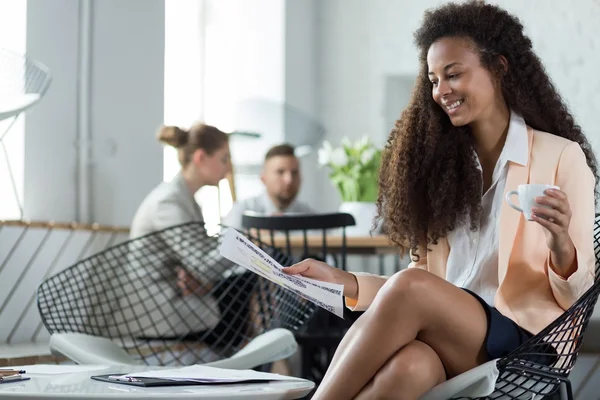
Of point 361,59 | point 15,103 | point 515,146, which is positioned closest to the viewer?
point 515,146

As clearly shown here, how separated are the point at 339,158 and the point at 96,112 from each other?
3.54 feet

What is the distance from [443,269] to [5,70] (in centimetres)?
167

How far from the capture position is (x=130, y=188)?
3996 mm

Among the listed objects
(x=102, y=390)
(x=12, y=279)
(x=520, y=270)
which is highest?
(x=520, y=270)

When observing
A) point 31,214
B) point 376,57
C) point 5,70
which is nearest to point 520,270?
point 5,70

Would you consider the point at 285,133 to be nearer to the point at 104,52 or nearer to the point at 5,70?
the point at 104,52

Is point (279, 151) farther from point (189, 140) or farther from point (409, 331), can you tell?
point (409, 331)

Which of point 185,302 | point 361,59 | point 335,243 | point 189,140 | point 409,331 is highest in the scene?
point 361,59

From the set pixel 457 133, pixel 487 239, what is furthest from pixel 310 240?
pixel 487 239

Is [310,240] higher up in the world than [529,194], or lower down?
lower down

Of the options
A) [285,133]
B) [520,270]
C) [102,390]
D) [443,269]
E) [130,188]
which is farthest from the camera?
[285,133]

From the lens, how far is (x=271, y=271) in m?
1.50

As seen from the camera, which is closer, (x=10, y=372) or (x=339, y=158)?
(x=10, y=372)

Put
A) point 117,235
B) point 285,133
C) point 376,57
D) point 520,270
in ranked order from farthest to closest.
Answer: point 376,57 → point 285,133 → point 117,235 → point 520,270
